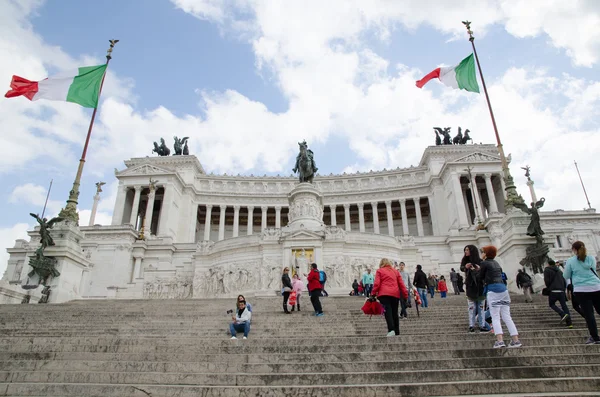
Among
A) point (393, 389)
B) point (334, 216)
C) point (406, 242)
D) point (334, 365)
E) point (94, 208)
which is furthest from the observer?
point (334, 216)

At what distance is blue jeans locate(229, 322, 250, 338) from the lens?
9516mm

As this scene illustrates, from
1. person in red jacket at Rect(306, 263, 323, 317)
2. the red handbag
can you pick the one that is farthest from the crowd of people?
person in red jacket at Rect(306, 263, 323, 317)

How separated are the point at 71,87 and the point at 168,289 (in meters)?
17.4

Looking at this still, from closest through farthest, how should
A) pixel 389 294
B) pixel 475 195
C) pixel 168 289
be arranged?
pixel 389 294
pixel 168 289
pixel 475 195

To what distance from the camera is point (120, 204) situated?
58.3 meters

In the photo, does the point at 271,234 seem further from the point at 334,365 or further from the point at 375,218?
the point at 375,218

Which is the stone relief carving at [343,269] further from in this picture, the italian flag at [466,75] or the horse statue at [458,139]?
the horse statue at [458,139]

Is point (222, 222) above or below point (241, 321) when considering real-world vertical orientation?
above

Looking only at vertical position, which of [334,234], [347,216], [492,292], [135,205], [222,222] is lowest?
[492,292]

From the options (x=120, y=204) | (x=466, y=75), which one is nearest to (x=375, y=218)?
Answer: (x=120, y=204)

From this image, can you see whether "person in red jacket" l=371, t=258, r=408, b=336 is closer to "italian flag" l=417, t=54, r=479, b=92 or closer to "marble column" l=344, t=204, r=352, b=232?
"italian flag" l=417, t=54, r=479, b=92

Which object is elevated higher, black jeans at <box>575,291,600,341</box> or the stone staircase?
black jeans at <box>575,291,600,341</box>

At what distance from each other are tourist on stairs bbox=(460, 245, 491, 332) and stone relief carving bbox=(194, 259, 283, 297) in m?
19.2

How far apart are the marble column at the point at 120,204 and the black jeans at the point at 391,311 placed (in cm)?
5589
